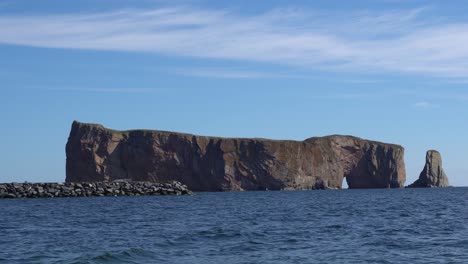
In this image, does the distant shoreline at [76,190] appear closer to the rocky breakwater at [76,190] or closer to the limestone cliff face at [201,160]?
the rocky breakwater at [76,190]

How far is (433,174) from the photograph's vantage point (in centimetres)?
18312

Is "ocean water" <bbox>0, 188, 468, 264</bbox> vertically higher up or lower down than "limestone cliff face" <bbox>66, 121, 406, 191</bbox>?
lower down

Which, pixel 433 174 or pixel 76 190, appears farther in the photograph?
pixel 433 174

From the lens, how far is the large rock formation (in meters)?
182

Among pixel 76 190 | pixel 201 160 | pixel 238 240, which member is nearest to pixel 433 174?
pixel 201 160

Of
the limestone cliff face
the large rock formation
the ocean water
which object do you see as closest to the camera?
the ocean water

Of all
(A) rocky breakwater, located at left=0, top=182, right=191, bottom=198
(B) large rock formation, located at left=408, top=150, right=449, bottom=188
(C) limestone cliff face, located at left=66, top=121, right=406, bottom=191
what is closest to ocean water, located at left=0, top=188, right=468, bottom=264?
(A) rocky breakwater, located at left=0, top=182, right=191, bottom=198

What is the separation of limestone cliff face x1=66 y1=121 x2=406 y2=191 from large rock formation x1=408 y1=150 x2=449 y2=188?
89.5 ft

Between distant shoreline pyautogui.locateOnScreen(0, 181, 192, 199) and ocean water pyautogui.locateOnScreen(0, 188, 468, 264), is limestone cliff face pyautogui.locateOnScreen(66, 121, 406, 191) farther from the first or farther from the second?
ocean water pyautogui.locateOnScreen(0, 188, 468, 264)

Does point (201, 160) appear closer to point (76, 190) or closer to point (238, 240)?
point (76, 190)

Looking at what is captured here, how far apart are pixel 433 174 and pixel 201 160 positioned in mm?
64709

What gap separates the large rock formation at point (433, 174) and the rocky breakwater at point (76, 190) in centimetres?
9557

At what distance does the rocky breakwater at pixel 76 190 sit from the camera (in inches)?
3595

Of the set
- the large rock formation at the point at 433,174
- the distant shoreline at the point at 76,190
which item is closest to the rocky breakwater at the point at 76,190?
the distant shoreline at the point at 76,190
